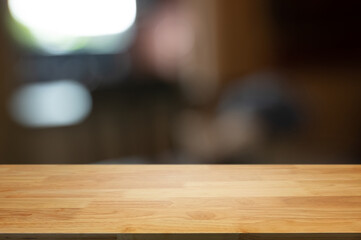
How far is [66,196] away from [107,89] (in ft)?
2.66

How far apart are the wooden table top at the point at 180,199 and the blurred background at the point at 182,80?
0.38m

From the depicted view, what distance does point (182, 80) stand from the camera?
4.46 feet

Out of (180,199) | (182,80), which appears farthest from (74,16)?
(180,199)

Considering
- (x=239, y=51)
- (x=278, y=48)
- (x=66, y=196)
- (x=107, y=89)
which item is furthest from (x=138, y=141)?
(x=66, y=196)

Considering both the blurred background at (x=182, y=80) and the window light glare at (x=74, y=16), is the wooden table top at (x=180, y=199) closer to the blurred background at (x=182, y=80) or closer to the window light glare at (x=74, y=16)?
the blurred background at (x=182, y=80)

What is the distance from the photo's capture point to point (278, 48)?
47.7 inches

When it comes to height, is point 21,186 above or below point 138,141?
above

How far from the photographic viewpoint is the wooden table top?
0.55 meters

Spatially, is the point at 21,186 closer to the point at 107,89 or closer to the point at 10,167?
the point at 10,167

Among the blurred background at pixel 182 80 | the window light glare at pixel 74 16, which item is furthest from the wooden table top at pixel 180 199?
the window light glare at pixel 74 16

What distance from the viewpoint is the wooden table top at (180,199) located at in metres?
0.55

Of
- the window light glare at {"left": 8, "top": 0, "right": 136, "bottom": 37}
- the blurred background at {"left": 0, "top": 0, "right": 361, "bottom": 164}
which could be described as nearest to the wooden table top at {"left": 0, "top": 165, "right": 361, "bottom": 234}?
the blurred background at {"left": 0, "top": 0, "right": 361, "bottom": 164}

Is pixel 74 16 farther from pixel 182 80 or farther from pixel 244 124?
pixel 244 124

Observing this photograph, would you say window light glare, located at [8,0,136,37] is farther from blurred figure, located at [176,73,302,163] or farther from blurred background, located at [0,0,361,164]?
blurred figure, located at [176,73,302,163]
